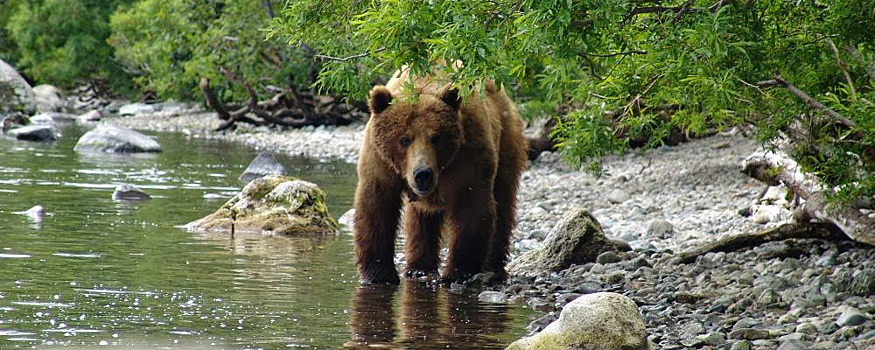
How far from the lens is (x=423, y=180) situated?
8445 mm

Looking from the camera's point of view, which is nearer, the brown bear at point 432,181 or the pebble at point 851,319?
the pebble at point 851,319

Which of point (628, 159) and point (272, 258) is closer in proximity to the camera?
point (272, 258)

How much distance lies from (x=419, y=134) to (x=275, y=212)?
4515mm

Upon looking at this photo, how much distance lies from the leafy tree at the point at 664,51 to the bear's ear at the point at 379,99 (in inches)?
9.7

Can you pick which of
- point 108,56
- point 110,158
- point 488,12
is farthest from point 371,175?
point 108,56

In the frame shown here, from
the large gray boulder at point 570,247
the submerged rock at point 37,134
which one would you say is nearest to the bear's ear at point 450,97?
the large gray boulder at point 570,247

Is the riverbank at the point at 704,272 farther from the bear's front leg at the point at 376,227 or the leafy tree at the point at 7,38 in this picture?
the leafy tree at the point at 7,38

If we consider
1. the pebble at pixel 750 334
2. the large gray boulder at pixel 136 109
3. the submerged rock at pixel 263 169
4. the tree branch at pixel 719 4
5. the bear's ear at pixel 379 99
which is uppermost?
the tree branch at pixel 719 4

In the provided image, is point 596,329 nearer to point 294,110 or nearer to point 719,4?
point 719,4

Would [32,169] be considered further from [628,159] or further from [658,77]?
[658,77]

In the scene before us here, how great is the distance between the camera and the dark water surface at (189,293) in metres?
6.82

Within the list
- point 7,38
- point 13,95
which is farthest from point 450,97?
point 7,38

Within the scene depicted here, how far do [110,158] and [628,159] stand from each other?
10088mm

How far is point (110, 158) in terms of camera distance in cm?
2306
